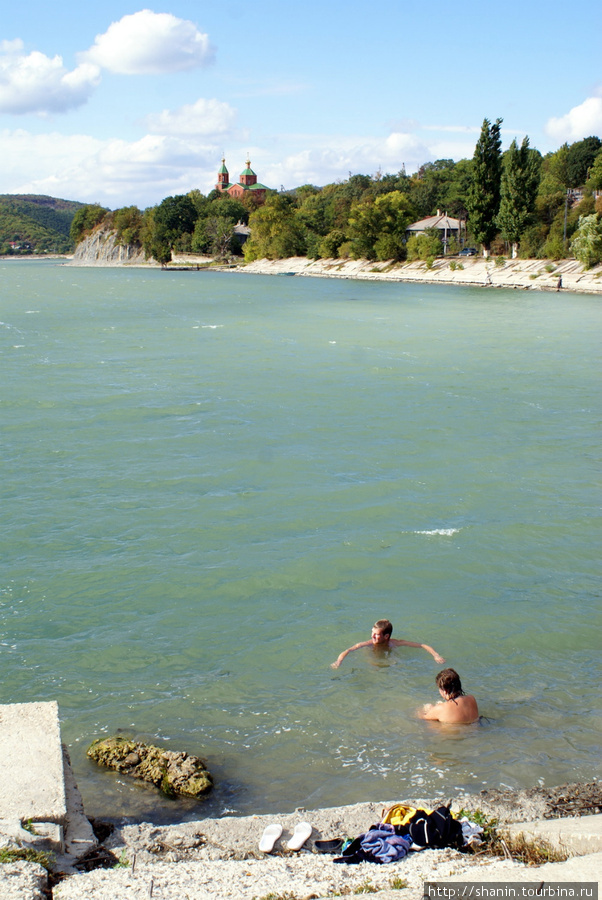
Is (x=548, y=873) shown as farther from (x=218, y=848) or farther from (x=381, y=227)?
(x=381, y=227)

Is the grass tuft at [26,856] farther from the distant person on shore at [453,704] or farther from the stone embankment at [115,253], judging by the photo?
the stone embankment at [115,253]

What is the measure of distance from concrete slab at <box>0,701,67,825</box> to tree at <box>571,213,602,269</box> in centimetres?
7257

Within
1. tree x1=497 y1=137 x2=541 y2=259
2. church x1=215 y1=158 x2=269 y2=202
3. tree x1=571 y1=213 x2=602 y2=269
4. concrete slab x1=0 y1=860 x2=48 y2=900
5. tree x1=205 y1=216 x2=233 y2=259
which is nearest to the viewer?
concrete slab x1=0 y1=860 x2=48 y2=900

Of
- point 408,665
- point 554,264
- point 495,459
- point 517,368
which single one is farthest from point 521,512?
point 554,264

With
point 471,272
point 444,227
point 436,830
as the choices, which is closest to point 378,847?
point 436,830

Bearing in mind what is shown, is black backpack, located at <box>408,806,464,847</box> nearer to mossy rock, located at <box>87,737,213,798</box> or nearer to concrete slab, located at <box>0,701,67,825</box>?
mossy rock, located at <box>87,737,213,798</box>

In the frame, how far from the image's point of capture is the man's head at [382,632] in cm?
953

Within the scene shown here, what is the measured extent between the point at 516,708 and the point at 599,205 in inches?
3050

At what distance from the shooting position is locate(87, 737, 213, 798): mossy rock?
6758 millimetres

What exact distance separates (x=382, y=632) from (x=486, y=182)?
81501 millimetres

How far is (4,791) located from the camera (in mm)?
5422

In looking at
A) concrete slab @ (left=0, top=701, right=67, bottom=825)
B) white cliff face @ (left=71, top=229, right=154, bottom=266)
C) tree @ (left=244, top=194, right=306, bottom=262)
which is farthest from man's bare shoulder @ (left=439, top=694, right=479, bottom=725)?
white cliff face @ (left=71, top=229, right=154, bottom=266)

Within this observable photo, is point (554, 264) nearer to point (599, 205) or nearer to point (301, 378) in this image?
point (599, 205)

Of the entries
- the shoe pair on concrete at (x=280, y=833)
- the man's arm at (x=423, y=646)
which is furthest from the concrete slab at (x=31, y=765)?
the man's arm at (x=423, y=646)
